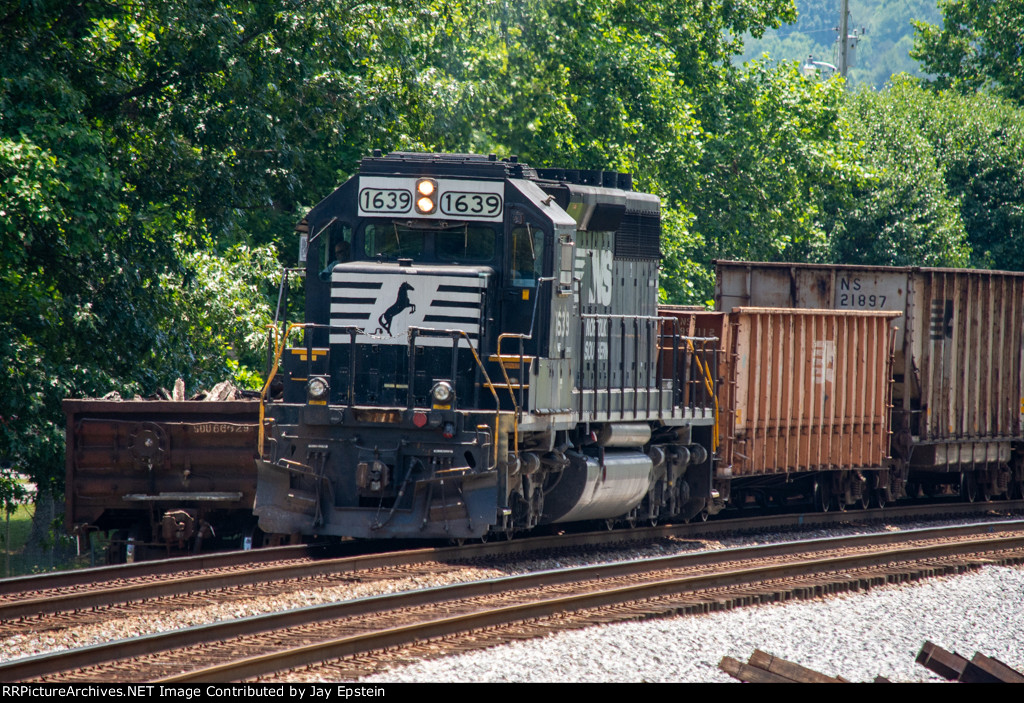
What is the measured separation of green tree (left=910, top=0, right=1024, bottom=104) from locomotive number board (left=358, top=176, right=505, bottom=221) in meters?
43.6

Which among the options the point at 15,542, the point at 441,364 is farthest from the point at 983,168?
the point at 441,364

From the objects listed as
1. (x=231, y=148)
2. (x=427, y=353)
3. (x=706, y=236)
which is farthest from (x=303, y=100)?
(x=706, y=236)

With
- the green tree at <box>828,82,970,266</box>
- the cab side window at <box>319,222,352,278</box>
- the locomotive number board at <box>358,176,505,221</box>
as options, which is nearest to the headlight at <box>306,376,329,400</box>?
the cab side window at <box>319,222,352,278</box>

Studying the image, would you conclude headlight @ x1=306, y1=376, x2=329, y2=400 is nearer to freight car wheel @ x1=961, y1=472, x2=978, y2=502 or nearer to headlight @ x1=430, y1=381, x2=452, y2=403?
headlight @ x1=430, y1=381, x2=452, y2=403

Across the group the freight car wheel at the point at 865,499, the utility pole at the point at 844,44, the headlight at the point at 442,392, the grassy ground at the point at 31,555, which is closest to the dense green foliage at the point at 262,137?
the grassy ground at the point at 31,555

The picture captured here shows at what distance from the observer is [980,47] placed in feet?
177

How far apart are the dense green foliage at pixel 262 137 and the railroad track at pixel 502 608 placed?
7385 mm

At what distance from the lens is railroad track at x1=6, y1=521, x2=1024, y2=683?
787cm

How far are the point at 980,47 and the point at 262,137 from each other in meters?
43.1

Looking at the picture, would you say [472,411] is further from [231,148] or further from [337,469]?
[231,148]

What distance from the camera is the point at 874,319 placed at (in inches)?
712

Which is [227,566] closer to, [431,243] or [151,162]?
[431,243]
